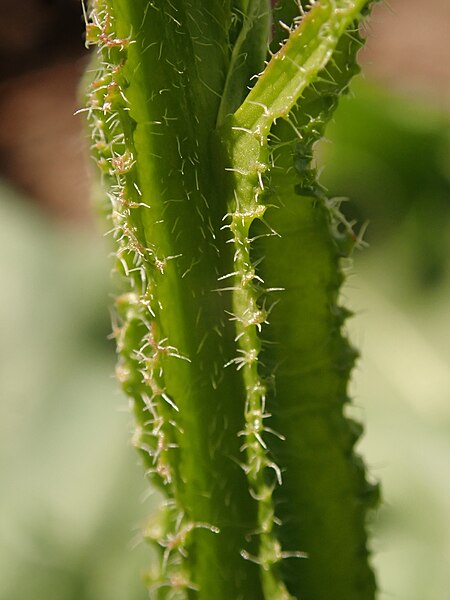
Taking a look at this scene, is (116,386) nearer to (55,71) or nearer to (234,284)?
(234,284)

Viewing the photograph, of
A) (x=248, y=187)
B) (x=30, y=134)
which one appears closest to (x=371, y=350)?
(x=248, y=187)

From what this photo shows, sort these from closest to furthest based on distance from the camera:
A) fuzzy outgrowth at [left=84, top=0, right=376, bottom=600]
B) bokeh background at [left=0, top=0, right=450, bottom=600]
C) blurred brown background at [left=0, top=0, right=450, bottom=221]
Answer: fuzzy outgrowth at [left=84, top=0, right=376, bottom=600] < bokeh background at [left=0, top=0, right=450, bottom=600] < blurred brown background at [left=0, top=0, right=450, bottom=221]

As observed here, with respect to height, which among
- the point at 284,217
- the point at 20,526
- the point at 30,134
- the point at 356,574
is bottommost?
the point at 30,134

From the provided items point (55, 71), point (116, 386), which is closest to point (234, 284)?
point (116, 386)

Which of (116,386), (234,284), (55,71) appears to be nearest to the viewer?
(234,284)

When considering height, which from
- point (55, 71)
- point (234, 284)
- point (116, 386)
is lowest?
point (55, 71)

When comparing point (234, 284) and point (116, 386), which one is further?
point (116, 386)

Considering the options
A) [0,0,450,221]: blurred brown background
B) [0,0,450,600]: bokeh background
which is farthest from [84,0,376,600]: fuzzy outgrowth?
[0,0,450,221]: blurred brown background

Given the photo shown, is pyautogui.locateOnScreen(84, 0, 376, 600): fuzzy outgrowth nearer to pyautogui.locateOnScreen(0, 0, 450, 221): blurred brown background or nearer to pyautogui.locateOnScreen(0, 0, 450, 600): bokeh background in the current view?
pyautogui.locateOnScreen(0, 0, 450, 600): bokeh background

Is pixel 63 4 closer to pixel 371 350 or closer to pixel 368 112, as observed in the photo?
pixel 368 112
